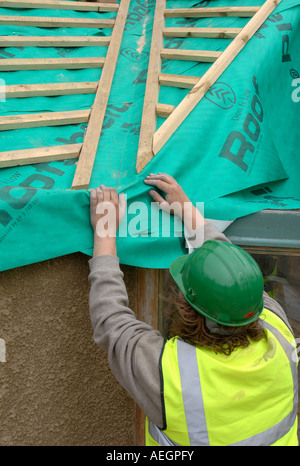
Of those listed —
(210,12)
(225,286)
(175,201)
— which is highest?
(210,12)

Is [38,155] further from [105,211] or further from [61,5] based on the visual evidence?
[61,5]

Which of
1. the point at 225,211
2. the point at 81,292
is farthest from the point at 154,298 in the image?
the point at 225,211

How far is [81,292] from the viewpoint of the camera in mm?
2721

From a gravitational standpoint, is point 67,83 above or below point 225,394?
above

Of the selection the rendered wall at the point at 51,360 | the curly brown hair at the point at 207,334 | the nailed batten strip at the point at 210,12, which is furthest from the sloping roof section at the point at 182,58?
the curly brown hair at the point at 207,334

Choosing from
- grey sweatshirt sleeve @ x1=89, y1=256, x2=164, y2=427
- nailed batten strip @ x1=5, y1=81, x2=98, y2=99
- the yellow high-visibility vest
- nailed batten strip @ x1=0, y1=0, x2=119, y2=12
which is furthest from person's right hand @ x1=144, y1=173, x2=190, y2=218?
nailed batten strip @ x1=0, y1=0, x2=119, y2=12

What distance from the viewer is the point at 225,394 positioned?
169 cm

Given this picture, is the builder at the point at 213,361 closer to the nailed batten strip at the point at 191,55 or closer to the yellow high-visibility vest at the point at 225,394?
the yellow high-visibility vest at the point at 225,394

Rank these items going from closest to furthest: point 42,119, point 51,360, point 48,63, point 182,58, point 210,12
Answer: point 51,360 < point 42,119 < point 48,63 < point 182,58 < point 210,12

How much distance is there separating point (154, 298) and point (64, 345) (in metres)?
0.71

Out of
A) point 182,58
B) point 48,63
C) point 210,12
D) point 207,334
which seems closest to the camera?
point 207,334

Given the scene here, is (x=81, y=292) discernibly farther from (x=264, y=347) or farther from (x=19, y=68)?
(x=19, y=68)

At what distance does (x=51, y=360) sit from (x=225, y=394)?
1.41 meters

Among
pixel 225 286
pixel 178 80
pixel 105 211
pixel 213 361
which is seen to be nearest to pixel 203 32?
pixel 178 80
